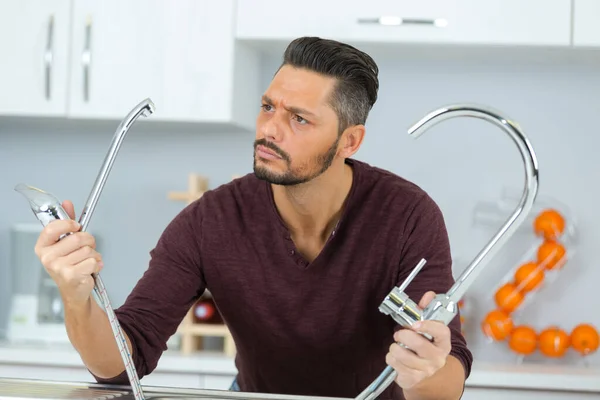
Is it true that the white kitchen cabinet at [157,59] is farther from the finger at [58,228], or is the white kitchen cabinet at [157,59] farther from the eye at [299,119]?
the finger at [58,228]

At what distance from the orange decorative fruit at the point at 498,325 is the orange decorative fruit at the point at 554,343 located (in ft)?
0.34

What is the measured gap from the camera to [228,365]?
8.32 feet

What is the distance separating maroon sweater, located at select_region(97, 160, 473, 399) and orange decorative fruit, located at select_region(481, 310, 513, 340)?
115 cm

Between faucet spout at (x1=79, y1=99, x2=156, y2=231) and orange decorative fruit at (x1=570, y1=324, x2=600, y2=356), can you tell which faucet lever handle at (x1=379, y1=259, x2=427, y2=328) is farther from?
orange decorative fruit at (x1=570, y1=324, x2=600, y2=356)

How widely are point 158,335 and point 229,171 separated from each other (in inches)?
60.4

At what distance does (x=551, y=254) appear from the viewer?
108 inches

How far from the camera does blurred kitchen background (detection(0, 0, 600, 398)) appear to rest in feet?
8.67

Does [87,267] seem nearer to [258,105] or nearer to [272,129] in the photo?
[272,129]

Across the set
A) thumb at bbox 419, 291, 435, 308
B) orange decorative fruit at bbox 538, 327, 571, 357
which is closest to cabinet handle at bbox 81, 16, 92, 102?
orange decorative fruit at bbox 538, 327, 571, 357

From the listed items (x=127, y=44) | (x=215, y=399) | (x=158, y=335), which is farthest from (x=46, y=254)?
(x=127, y=44)

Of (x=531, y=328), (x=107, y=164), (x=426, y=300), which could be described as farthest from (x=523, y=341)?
(x=107, y=164)

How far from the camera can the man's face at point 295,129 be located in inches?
61.7

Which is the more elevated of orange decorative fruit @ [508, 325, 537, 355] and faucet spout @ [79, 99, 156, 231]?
faucet spout @ [79, 99, 156, 231]

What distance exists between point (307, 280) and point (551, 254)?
132 cm
